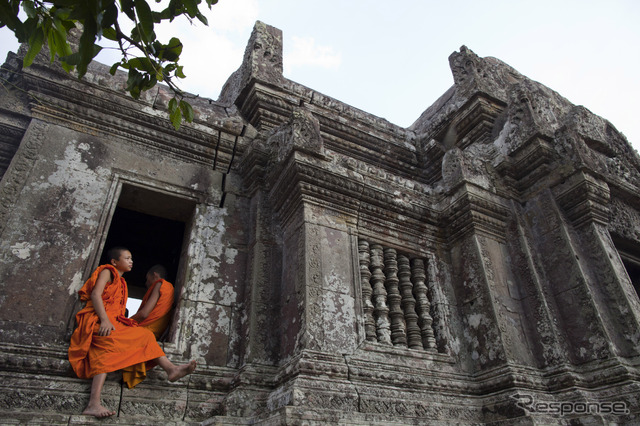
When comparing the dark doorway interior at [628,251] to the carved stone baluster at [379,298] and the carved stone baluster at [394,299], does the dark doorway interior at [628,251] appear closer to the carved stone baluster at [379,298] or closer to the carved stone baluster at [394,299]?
the carved stone baluster at [394,299]

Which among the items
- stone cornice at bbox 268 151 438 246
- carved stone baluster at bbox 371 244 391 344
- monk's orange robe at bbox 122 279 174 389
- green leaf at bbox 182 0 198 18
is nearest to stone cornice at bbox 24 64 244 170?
stone cornice at bbox 268 151 438 246

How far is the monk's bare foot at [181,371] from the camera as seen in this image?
12.0 ft

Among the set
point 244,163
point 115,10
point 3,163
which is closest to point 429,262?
point 244,163

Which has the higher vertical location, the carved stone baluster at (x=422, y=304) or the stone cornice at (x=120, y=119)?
the stone cornice at (x=120, y=119)

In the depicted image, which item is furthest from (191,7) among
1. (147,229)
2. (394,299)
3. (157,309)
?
(147,229)

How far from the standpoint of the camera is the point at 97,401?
10.8 ft

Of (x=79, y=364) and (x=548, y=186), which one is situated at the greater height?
(x=548, y=186)

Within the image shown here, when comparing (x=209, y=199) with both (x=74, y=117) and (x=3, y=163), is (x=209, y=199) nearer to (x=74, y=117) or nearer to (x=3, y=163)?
(x=74, y=117)

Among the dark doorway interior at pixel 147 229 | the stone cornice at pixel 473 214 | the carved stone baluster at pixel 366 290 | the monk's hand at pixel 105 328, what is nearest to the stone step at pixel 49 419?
the monk's hand at pixel 105 328

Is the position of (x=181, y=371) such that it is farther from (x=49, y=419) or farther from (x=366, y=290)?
(x=366, y=290)

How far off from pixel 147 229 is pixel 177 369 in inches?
145

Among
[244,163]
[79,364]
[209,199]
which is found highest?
[244,163]

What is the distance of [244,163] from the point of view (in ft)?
17.7

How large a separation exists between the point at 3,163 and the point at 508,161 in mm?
5562
